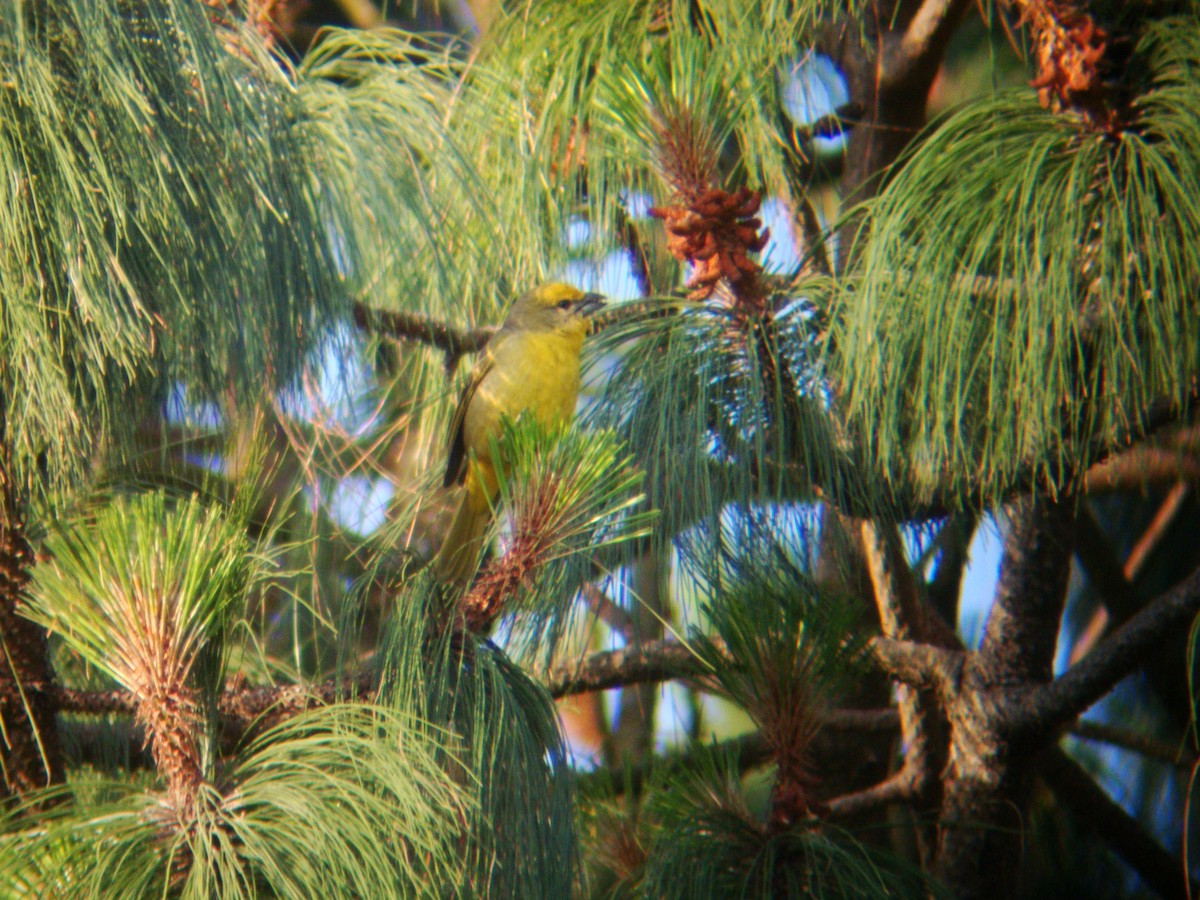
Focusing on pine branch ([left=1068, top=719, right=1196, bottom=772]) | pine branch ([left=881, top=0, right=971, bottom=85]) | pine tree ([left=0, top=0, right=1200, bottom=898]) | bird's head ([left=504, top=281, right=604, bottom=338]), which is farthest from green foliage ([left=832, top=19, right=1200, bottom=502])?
pine branch ([left=1068, top=719, right=1196, bottom=772])

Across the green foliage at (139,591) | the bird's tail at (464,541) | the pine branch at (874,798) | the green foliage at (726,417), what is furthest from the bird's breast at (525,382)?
the green foliage at (139,591)

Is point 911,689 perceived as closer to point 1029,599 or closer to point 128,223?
point 1029,599

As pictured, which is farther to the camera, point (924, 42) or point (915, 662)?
point (924, 42)

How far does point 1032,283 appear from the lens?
1.44 meters

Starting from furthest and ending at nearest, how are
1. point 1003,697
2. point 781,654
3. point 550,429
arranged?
point 1003,697 → point 781,654 → point 550,429

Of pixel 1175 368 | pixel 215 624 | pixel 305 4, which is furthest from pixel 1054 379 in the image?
pixel 305 4

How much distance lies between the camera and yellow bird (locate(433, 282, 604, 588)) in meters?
2.62

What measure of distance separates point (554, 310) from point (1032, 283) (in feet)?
5.45

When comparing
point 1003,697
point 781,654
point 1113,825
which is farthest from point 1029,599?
point 1113,825

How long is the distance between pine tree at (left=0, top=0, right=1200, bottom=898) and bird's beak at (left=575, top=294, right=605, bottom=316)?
53 cm

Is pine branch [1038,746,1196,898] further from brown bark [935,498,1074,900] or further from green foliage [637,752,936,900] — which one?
green foliage [637,752,936,900]

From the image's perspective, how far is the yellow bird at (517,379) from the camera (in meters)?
2.62

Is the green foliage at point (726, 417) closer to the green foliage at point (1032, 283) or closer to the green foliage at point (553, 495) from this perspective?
the green foliage at point (1032, 283)

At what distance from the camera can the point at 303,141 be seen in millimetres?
1808
